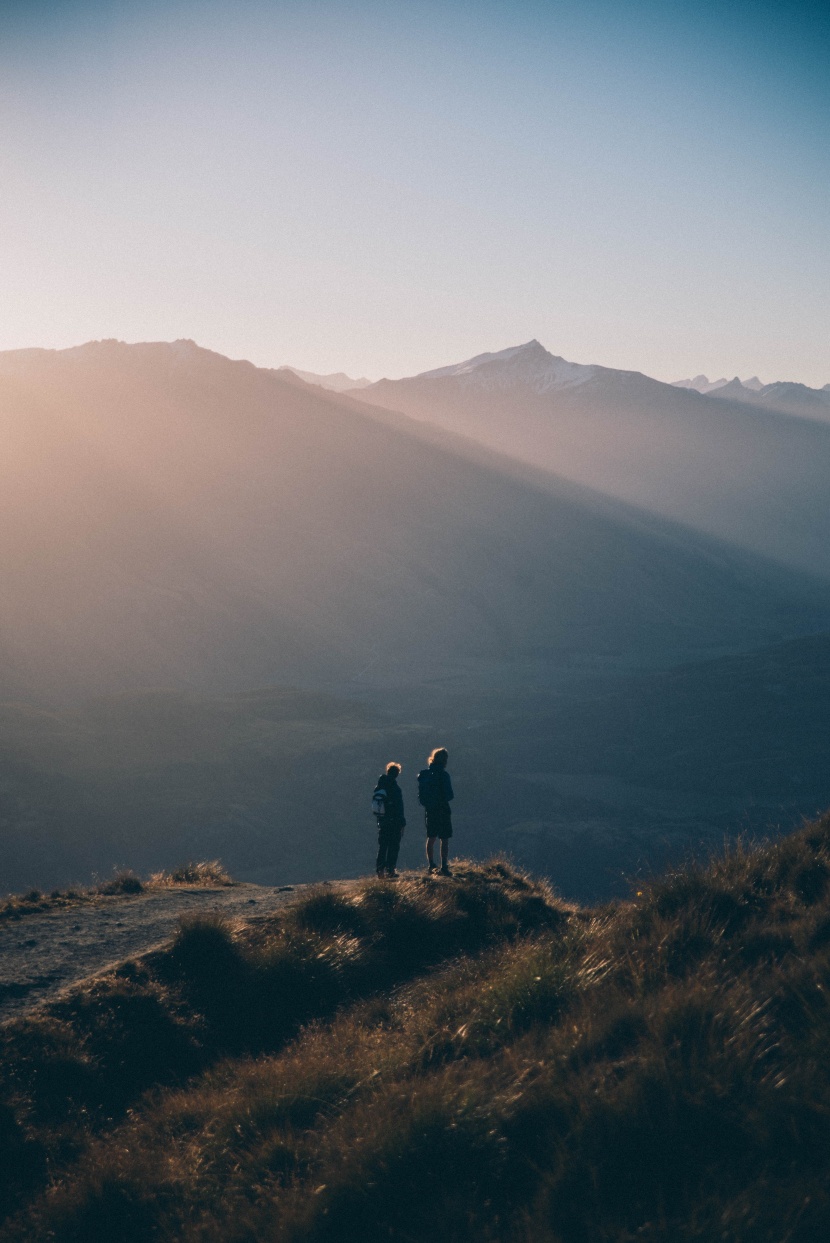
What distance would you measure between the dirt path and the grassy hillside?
0.69 m

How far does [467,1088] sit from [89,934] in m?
6.32

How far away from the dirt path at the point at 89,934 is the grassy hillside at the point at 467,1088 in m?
0.69

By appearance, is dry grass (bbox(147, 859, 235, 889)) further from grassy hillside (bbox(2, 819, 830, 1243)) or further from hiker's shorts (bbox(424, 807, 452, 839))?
grassy hillside (bbox(2, 819, 830, 1243))

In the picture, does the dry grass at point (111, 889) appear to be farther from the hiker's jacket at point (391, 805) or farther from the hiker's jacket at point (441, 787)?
the hiker's jacket at point (441, 787)

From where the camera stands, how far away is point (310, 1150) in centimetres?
459

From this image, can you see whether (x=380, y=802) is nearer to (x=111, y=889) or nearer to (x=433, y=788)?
(x=433, y=788)

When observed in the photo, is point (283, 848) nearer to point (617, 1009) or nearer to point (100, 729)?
point (100, 729)

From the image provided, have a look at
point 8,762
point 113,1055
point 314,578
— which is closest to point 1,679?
point 8,762

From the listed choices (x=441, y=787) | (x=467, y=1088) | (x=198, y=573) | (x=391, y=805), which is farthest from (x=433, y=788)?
(x=198, y=573)

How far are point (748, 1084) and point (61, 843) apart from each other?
8752cm

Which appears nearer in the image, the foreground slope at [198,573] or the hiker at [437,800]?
the hiker at [437,800]

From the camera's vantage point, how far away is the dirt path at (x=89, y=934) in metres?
7.70

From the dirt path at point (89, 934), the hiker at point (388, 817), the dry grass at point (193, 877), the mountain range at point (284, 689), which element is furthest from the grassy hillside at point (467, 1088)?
the mountain range at point (284, 689)

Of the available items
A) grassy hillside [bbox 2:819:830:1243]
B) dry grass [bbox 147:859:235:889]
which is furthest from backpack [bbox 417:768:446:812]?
grassy hillside [bbox 2:819:830:1243]
